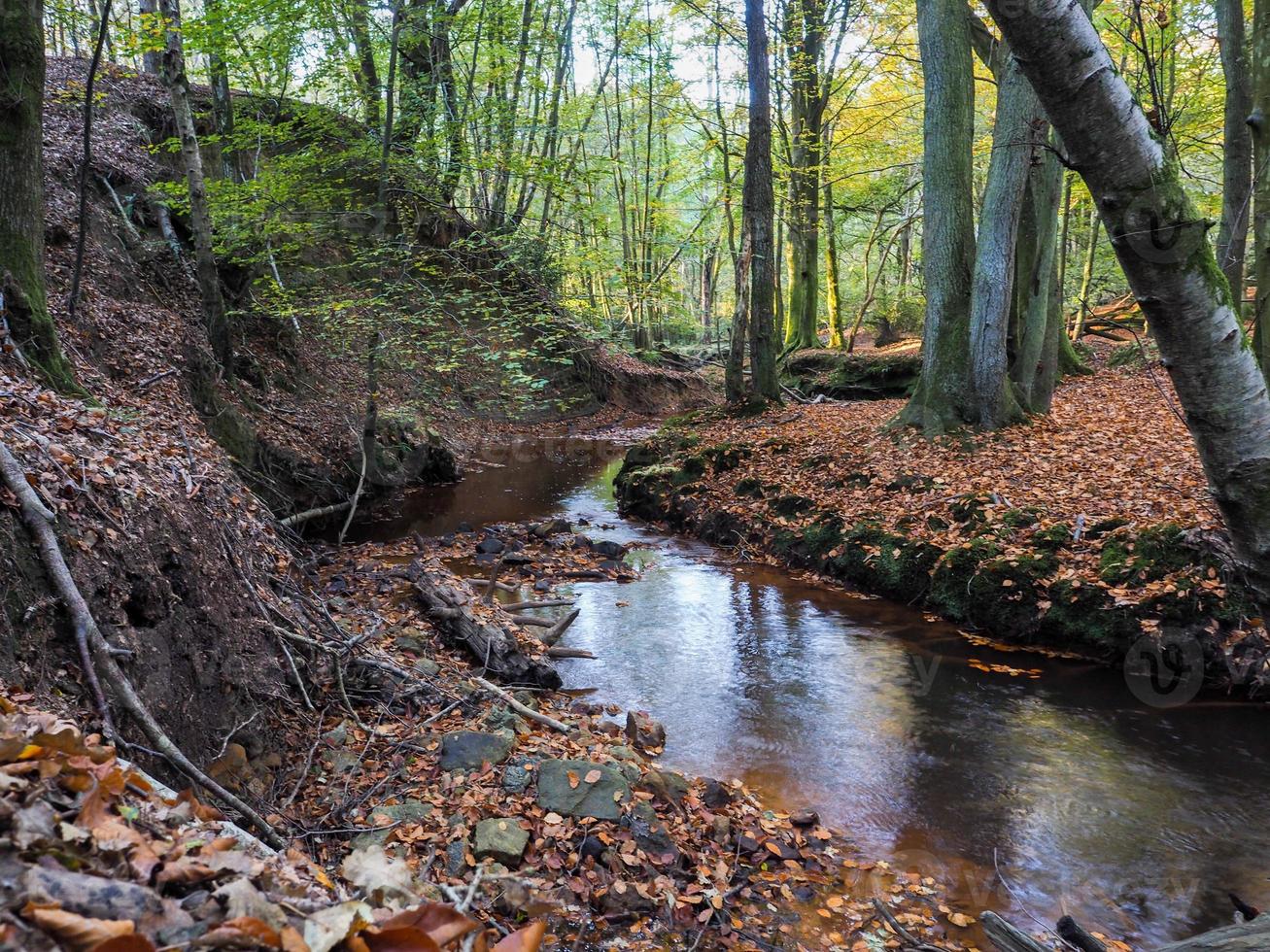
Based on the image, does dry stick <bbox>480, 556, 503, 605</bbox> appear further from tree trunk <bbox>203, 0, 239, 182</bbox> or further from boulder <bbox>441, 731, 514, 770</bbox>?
tree trunk <bbox>203, 0, 239, 182</bbox>

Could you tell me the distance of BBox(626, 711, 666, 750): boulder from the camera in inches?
226

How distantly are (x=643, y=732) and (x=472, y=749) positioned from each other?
1.52 m

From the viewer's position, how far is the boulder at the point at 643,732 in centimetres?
575

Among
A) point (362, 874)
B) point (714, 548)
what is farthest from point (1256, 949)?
point (714, 548)

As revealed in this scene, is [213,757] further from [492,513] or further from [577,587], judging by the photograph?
[492,513]

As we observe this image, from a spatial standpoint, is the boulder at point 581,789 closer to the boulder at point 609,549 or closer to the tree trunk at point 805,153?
the boulder at point 609,549

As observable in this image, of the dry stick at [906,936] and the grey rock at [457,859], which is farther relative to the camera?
the grey rock at [457,859]

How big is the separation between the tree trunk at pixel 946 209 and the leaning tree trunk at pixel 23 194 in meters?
10.5

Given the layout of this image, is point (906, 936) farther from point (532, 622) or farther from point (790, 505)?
point (790, 505)

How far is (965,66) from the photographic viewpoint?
11172 millimetres

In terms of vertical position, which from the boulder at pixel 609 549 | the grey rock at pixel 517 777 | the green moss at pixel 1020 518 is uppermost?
the green moss at pixel 1020 518

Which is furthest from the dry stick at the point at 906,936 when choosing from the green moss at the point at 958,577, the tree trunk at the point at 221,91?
the tree trunk at the point at 221,91

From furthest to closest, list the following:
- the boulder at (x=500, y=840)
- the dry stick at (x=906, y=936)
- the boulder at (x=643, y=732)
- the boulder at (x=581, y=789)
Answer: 1. the boulder at (x=643, y=732)
2. the boulder at (x=581, y=789)
3. the boulder at (x=500, y=840)
4. the dry stick at (x=906, y=936)

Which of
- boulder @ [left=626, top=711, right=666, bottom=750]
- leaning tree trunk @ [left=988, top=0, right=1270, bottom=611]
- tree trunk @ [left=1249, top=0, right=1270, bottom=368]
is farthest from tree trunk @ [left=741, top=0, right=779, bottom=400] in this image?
leaning tree trunk @ [left=988, top=0, right=1270, bottom=611]
